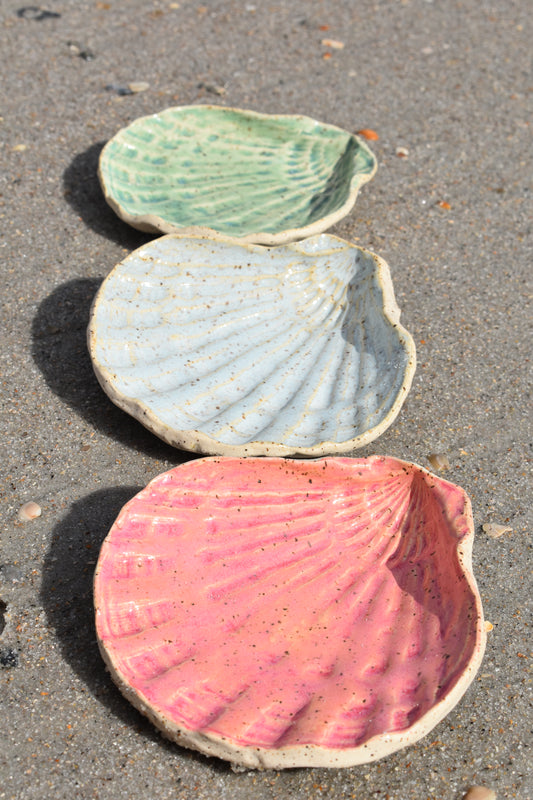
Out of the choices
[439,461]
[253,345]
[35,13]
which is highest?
[35,13]

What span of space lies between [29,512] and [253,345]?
30.1 inches

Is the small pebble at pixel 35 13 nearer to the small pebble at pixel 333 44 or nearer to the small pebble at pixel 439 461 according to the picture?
the small pebble at pixel 333 44

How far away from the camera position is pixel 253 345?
234 cm

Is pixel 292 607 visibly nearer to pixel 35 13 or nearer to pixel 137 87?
pixel 137 87

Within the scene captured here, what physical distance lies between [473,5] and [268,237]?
257cm

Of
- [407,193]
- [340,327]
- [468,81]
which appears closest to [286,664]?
[340,327]

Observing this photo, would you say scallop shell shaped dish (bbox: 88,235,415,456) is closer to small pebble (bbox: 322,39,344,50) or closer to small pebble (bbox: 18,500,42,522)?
small pebble (bbox: 18,500,42,522)

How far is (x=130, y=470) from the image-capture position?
212 centimetres

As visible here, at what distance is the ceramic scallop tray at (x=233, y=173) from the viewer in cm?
275

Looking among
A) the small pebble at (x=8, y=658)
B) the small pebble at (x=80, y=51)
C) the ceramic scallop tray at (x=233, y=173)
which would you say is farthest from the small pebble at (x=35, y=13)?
the small pebble at (x=8, y=658)

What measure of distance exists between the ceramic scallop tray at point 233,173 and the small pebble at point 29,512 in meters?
1.01

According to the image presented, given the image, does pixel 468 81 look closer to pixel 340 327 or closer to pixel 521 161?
pixel 521 161

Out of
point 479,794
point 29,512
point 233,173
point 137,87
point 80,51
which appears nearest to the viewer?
point 479,794

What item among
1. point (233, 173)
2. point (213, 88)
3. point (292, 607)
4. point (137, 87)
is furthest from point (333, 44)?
point (292, 607)
